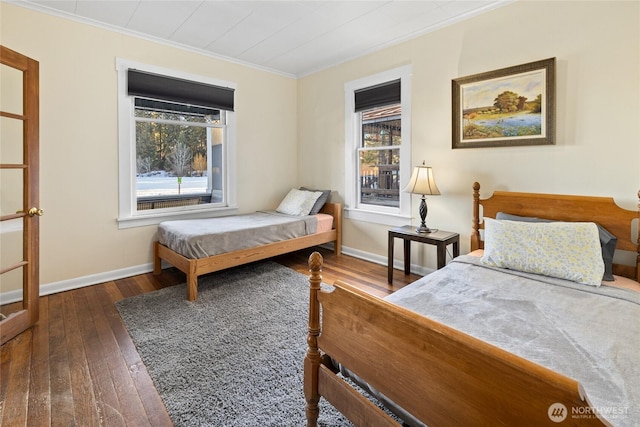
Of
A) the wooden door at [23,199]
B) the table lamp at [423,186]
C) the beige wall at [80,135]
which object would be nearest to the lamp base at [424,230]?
the table lamp at [423,186]

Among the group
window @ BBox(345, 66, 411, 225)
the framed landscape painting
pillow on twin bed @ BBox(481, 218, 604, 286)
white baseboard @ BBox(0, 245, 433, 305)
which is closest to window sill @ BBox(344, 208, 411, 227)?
window @ BBox(345, 66, 411, 225)

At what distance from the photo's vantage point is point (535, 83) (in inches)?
104

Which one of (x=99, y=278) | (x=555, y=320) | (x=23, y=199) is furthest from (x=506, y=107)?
(x=99, y=278)

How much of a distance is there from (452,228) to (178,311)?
2721 millimetres

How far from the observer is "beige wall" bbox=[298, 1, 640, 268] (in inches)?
90.4

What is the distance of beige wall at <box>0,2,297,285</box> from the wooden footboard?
116 inches

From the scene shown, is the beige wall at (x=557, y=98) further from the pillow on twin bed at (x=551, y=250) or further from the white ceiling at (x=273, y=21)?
the pillow on twin bed at (x=551, y=250)

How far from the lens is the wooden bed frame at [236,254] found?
2.92 meters

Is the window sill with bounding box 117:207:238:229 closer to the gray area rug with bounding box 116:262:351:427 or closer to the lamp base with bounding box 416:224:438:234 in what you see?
the gray area rug with bounding box 116:262:351:427

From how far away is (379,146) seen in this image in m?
4.00

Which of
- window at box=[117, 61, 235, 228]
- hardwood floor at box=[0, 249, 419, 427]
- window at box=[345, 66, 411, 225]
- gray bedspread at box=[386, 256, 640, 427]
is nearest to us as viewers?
gray bedspread at box=[386, 256, 640, 427]

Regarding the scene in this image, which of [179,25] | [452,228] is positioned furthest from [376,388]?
[179,25]

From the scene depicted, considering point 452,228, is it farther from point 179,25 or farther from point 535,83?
point 179,25

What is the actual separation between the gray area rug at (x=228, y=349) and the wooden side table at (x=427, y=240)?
1089mm
